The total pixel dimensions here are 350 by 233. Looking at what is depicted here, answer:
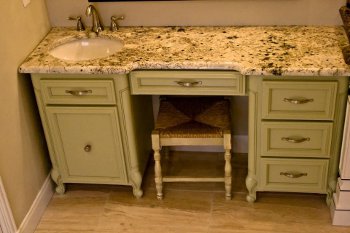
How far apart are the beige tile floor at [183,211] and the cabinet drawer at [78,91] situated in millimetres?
590

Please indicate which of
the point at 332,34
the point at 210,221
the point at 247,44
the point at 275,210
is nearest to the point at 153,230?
the point at 210,221

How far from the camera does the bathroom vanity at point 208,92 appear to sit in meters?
2.15

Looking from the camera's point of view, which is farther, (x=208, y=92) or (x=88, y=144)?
(x=88, y=144)

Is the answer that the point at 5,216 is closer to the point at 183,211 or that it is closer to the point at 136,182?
the point at 136,182

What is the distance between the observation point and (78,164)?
8.33 feet

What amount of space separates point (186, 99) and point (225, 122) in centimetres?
32

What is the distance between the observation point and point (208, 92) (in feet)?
7.32

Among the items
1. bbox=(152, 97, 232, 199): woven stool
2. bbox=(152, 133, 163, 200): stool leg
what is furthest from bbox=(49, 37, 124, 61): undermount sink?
bbox=(152, 133, 163, 200): stool leg

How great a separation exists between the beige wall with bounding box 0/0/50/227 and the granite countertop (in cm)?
8

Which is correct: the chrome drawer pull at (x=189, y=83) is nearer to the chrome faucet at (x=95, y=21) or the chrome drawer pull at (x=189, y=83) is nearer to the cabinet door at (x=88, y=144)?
the cabinet door at (x=88, y=144)

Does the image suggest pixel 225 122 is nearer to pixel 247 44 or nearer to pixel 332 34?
pixel 247 44

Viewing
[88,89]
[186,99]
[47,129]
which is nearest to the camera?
[88,89]

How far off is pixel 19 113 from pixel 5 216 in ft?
1.53

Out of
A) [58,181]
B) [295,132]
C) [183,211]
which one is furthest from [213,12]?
[58,181]
